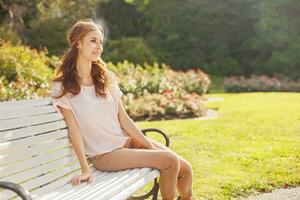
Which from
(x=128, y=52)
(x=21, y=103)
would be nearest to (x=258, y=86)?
(x=128, y=52)

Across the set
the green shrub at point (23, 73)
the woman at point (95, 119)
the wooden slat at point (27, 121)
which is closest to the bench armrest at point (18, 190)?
the wooden slat at point (27, 121)

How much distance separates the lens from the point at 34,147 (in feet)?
11.7

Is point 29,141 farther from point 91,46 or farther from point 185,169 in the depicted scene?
point 185,169

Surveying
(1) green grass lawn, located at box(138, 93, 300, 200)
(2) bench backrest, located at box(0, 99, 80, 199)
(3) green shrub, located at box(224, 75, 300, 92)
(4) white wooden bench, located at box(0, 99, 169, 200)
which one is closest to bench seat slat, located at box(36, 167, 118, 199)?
(4) white wooden bench, located at box(0, 99, 169, 200)

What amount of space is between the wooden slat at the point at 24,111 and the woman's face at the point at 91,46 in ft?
1.60

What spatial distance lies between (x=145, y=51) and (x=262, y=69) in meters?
6.81

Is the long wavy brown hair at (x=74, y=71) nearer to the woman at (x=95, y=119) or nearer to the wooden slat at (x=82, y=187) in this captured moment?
the woman at (x=95, y=119)

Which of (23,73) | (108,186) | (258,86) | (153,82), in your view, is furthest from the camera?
(258,86)

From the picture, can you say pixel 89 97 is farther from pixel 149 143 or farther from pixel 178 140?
pixel 178 140

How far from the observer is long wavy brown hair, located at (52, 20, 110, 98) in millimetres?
3732

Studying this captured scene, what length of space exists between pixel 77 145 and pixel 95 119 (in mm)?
251

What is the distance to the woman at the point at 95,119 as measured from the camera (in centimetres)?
368

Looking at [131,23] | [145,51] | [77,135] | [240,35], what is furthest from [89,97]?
[131,23]

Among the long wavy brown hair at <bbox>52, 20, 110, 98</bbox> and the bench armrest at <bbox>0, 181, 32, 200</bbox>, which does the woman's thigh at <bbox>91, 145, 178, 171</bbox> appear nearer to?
the long wavy brown hair at <bbox>52, 20, 110, 98</bbox>
